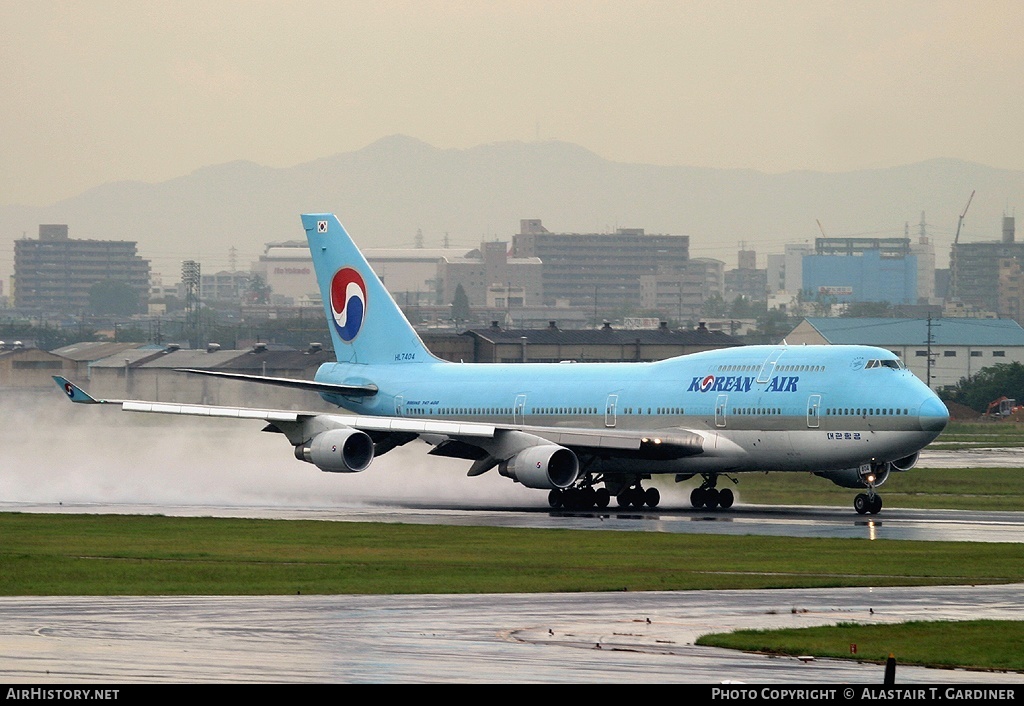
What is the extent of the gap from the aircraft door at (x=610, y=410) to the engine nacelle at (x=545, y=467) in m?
3.21

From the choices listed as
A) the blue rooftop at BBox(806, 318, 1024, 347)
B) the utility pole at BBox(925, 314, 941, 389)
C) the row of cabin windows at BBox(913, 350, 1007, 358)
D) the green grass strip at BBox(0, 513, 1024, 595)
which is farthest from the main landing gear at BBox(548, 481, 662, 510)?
the row of cabin windows at BBox(913, 350, 1007, 358)

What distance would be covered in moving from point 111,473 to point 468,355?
5580 centimetres

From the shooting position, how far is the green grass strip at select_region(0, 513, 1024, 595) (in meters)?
31.9

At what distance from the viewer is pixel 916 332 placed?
188875mm

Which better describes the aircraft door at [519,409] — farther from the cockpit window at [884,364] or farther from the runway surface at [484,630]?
the cockpit window at [884,364]

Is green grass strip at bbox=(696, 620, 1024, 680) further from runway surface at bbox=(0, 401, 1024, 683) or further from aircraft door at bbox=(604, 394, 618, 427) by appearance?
aircraft door at bbox=(604, 394, 618, 427)

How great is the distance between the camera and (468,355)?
12388cm

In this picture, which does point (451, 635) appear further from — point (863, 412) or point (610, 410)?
point (610, 410)

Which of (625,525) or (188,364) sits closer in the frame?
(625,525)

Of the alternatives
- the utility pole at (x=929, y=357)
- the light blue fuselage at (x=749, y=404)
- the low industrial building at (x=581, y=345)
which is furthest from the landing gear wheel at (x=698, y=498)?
the utility pole at (x=929, y=357)

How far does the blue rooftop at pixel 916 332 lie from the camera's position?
185 m

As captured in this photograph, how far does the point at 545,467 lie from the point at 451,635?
31311 mm

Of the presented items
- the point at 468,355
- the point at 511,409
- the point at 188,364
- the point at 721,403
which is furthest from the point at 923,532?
the point at 188,364
